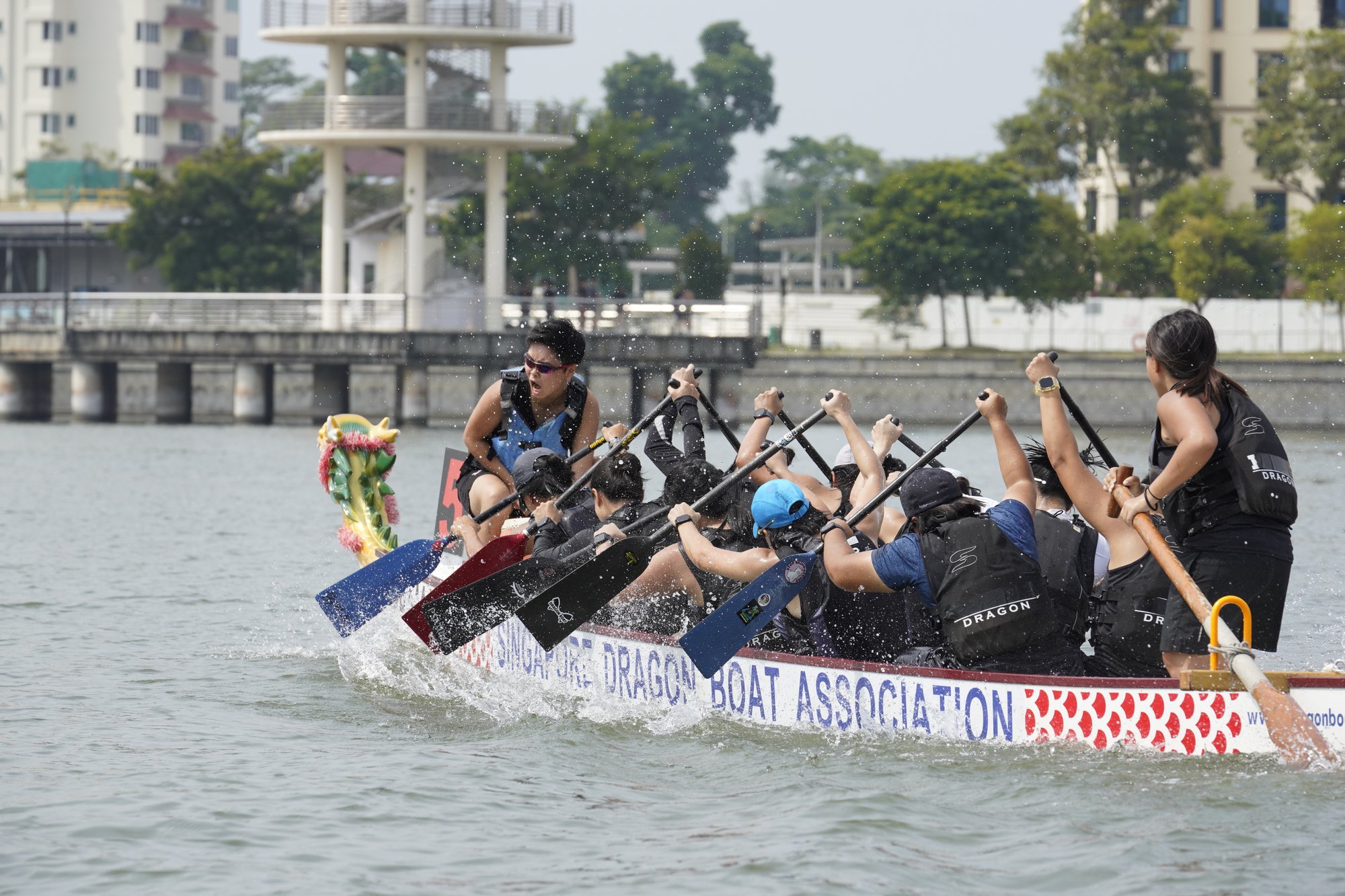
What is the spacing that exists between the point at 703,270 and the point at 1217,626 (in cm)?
5907

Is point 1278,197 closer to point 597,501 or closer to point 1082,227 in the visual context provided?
point 1082,227

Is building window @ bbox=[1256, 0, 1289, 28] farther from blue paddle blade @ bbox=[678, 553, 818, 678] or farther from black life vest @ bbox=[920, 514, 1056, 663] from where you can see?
black life vest @ bbox=[920, 514, 1056, 663]

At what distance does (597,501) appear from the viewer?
33.7 ft

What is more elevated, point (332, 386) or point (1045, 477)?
point (332, 386)

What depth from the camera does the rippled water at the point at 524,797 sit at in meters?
7.70

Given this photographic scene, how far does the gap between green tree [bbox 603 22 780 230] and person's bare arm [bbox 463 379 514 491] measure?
90672mm

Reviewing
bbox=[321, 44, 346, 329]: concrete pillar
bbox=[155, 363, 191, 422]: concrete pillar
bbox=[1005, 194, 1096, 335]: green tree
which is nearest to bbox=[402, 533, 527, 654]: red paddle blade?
bbox=[155, 363, 191, 422]: concrete pillar

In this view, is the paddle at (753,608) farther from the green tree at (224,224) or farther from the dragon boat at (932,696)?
the green tree at (224,224)

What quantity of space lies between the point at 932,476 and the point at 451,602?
3.42 m

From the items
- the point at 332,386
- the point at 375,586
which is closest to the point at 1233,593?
the point at 375,586

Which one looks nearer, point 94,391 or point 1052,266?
point 94,391

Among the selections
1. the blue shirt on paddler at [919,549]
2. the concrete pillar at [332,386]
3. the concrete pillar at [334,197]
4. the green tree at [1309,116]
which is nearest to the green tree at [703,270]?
the concrete pillar at [334,197]

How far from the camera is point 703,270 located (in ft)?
218

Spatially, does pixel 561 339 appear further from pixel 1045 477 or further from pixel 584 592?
pixel 1045 477
